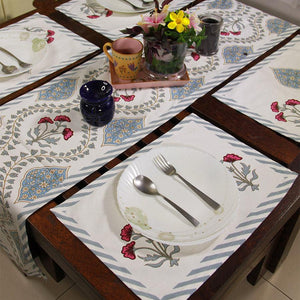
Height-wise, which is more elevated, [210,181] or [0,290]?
[210,181]

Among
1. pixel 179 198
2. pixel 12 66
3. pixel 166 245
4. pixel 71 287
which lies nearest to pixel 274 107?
pixel 179 198

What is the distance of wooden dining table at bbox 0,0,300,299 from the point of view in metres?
0.74

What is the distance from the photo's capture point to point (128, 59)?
1.09 m

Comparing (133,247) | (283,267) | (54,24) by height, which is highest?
(54,24)

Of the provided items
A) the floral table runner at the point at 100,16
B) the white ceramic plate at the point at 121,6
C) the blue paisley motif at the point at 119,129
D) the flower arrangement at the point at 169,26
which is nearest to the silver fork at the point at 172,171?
Result: the blue paisley motif at the point at 119,129

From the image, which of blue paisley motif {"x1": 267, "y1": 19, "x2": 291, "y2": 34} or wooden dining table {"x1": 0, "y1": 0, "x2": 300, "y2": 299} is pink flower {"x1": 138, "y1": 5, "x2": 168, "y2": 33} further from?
blue paisley motif {"x1": 267, "y1": 19, "x2": 291, "y2": 34}

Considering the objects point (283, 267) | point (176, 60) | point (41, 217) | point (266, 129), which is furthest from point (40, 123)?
point (283, 267)

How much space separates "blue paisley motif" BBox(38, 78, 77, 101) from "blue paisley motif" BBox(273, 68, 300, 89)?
1.99 feet

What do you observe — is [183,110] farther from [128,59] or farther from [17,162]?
[17,162]

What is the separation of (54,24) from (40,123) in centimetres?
48

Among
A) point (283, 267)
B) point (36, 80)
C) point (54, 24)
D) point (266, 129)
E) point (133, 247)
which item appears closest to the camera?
point (133, 247)

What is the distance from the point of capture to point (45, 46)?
4.06 ft

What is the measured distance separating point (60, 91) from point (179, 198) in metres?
0.48

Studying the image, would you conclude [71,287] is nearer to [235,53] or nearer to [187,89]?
[187,89]
